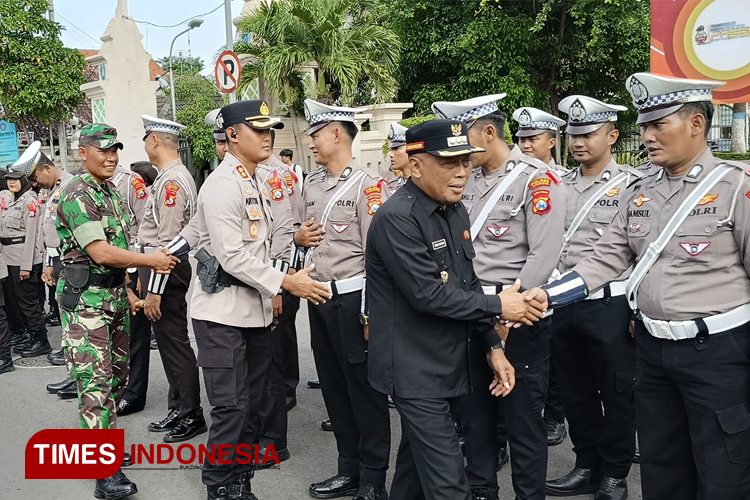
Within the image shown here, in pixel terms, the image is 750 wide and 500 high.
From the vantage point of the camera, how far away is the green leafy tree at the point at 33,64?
2209cm

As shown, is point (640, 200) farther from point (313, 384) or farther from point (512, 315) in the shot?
point (313, 384)

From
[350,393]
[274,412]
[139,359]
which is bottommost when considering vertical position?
[274,412]

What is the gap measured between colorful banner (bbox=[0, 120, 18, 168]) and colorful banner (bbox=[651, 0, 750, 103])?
1818cm

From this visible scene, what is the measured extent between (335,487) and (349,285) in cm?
125

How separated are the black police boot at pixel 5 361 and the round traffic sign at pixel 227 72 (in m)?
5.44

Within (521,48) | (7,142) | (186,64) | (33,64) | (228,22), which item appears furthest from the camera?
(186,64)

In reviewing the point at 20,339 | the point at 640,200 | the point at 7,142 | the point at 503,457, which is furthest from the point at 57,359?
the point at 7,142

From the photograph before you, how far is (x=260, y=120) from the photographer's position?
427 cm

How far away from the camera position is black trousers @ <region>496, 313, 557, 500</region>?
3.83 metres

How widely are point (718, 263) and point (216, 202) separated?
101 inches

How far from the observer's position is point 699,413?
3.15m

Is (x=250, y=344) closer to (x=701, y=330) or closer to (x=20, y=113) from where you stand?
(x=701, y=330)

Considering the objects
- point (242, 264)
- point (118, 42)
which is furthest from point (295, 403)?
point (118, 42)

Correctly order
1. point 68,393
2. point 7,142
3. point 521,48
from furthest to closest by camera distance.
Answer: point 7,142 < point 521,48 < point 68,393
